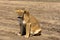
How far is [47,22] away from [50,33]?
239 cm

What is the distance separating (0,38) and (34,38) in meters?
1.25

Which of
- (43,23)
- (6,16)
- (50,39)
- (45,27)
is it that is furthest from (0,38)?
(6,16)

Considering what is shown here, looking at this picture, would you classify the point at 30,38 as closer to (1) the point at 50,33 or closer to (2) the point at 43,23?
(1) the point at 50,33

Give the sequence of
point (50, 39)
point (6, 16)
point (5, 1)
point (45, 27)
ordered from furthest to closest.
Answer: point (5, 1) → point (6, 16) → point (45, 27) → point (50, 39)

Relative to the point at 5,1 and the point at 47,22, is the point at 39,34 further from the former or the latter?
the point at 5,1

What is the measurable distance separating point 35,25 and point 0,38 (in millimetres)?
1345

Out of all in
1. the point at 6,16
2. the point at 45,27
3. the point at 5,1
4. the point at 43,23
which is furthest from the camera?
the point at 5,1

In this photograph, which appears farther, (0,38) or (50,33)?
(50,33)

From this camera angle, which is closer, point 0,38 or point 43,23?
point 0,38

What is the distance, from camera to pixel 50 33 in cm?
971

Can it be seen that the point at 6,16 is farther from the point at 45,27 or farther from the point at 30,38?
the point at 30,38

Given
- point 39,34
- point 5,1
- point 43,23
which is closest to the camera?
point 39,34

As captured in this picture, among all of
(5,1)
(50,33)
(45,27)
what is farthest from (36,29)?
(5,1)

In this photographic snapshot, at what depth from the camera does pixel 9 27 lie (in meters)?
11.0
